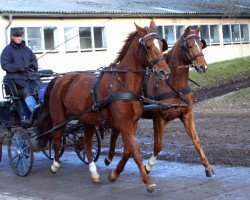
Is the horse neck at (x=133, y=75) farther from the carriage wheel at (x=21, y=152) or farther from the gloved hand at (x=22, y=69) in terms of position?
the gloved hand at (x=22, y=69)

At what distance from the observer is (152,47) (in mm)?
8516

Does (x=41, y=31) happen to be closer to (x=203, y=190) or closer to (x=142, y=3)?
(x=142, y=3)

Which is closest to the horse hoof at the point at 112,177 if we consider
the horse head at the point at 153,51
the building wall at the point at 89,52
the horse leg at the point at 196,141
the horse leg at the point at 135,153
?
the horse leg at the point at 135,153

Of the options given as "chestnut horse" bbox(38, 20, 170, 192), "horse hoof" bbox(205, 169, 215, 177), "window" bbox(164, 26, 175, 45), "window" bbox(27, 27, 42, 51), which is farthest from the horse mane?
"window" bbox(164, 26, 175, 45)

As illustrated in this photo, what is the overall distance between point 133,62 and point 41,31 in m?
19.9

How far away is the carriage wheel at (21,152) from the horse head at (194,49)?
322 centimetres

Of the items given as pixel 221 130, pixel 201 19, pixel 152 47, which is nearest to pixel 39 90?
pixel 152 47

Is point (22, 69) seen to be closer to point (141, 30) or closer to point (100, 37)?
point (141, 30)

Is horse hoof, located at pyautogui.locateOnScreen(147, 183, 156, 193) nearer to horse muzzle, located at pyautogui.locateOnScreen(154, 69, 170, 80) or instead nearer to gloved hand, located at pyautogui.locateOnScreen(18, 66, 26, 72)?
horse muzzle, located at pyautogui.locateOnScreen(154, 69, 170, 80)

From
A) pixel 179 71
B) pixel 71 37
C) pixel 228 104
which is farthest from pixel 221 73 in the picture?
pixel 179 71

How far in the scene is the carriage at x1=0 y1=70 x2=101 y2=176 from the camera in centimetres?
1075

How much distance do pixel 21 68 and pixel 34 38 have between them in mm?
17294

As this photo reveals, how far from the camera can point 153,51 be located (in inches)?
335

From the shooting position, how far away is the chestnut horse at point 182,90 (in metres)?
9.43
